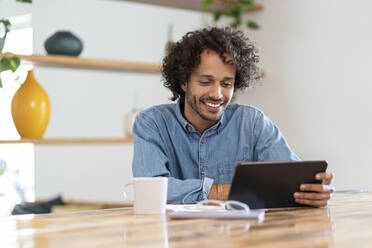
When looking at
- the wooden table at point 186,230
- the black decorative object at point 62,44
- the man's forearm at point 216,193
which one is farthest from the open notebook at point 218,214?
the black decorative object at point 62,44

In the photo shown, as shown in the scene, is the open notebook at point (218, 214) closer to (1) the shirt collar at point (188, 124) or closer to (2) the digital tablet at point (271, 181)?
(2) the digital tablet at point (271, 181)

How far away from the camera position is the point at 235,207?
1.51m

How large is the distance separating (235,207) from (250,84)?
108cm

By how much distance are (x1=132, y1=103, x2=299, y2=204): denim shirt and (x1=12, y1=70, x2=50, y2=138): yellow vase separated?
983 mm

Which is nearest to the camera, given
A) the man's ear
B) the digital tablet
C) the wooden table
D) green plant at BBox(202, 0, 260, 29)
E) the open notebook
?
the wooden table

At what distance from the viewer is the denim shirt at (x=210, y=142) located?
2158 millimetres

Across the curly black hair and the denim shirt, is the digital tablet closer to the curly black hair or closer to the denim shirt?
the denim shirt

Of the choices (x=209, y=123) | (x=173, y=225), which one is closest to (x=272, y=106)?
(x=209, y=123)

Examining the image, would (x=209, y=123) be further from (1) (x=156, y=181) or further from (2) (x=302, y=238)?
(2) (x=302, y=238)

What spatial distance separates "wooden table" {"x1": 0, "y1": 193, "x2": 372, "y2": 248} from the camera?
1030 mm

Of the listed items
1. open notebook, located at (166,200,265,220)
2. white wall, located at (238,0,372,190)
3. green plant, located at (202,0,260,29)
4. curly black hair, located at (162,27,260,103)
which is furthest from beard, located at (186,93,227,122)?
green plant, located at (202,0,260,29)

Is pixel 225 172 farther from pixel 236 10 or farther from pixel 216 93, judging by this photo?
pixel 236 10

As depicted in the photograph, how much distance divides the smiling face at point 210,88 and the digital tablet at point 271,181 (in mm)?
652

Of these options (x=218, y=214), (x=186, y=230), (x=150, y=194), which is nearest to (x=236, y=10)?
(x=150, y=194)
